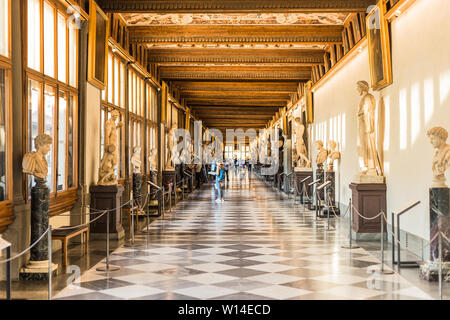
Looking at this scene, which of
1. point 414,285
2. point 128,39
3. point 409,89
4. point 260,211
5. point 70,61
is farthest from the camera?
point 260,211

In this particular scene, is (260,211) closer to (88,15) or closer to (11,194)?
(88,15)

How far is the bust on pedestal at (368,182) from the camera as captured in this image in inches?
379

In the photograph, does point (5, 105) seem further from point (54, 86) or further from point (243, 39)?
point (243, 39)

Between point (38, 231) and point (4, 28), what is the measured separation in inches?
110

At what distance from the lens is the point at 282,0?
9.80m

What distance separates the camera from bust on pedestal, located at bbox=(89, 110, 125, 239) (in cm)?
972

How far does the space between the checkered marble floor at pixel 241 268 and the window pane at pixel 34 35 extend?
131 inches

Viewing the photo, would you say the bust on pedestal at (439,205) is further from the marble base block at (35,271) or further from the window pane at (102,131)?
the window pane at (102,131)

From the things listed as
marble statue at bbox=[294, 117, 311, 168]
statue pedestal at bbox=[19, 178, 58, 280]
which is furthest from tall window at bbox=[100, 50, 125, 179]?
marble statue at bbox=[294, 117, 311, 168]

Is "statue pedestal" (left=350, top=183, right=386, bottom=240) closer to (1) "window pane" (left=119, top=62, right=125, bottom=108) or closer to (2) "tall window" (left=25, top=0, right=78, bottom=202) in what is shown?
(2) "tall window" (left=25, top=0, right=78, bottom=202)

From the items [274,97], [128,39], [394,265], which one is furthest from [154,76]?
[394,265]

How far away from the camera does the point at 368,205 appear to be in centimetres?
968

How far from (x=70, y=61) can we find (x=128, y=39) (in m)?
4.45

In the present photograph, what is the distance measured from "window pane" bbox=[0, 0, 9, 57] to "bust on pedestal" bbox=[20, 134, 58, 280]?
1272 mm
